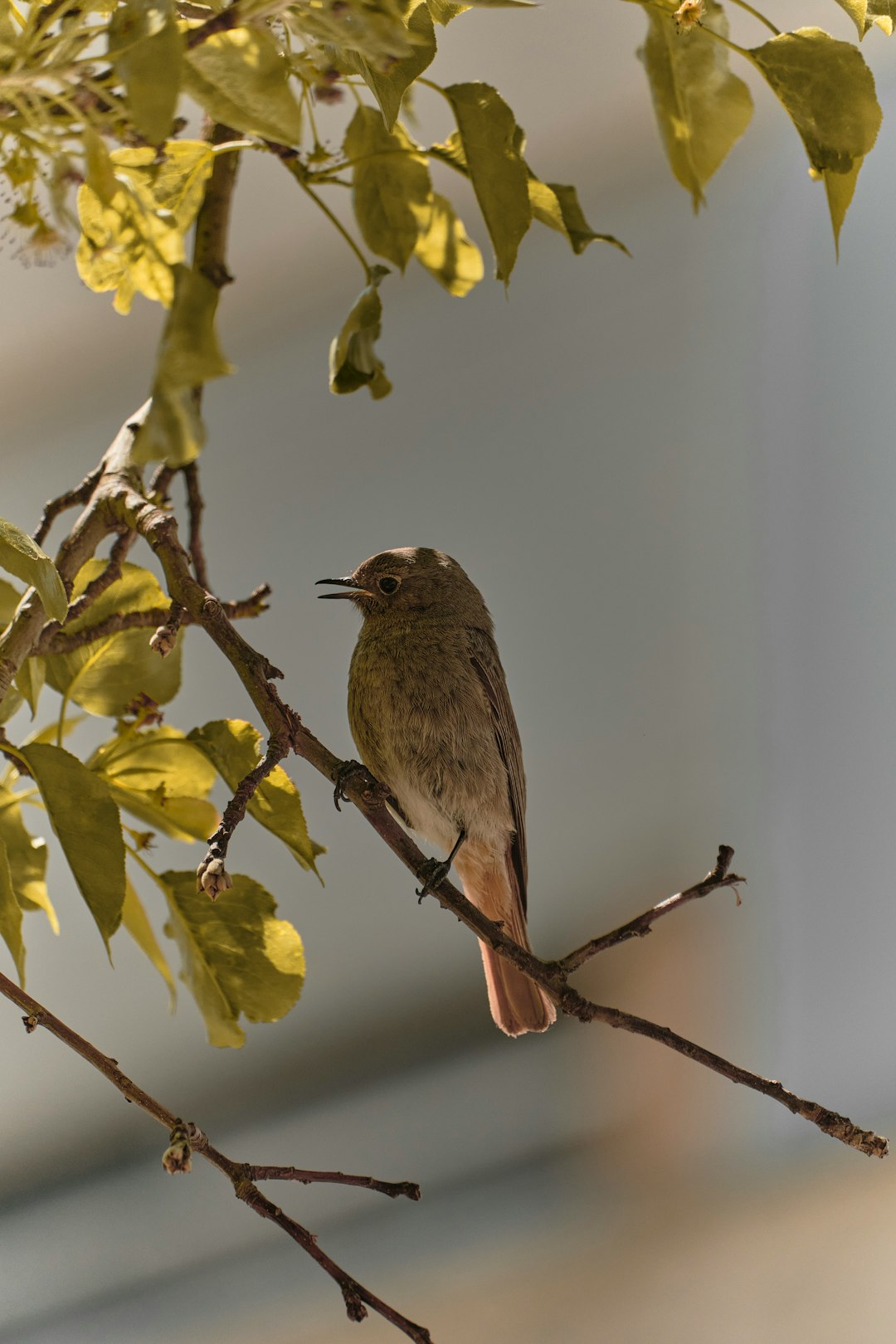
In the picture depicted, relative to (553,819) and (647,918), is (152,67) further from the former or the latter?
(553,819)

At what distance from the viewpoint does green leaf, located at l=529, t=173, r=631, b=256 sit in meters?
0.80

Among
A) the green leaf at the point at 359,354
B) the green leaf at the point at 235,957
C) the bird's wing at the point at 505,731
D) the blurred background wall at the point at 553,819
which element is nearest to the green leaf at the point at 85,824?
the green leaf at the point at 235,957

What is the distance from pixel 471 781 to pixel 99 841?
65 cm

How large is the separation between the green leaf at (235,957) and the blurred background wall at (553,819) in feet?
4.50

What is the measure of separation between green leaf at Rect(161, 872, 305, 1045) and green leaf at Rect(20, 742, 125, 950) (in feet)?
0.49

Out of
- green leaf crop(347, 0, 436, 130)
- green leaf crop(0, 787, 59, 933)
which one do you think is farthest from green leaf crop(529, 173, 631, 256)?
green leaf crop(0, 787, 59, 933)

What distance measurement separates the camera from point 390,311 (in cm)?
251

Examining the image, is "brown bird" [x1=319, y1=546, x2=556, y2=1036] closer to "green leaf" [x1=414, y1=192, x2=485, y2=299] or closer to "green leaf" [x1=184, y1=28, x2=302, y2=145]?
"green leaf" [x1=414, y1=192, x2=485, y2=299]

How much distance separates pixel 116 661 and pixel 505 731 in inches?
20.5

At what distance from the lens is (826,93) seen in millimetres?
634

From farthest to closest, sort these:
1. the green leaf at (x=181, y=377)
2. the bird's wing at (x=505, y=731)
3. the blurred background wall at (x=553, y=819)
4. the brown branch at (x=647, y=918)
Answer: the blurred background wall at (x=553, y=819)
the bird's wing at (x=505, y=731)
the brown branch at (x=647, y=918)
the green leaf at (x=181, y=377)

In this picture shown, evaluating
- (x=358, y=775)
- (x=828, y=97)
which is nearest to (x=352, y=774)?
(x=358, y=775)

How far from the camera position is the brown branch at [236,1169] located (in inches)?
26.5

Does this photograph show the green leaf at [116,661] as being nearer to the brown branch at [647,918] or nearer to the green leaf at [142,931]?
the green leaf at [142,931]
